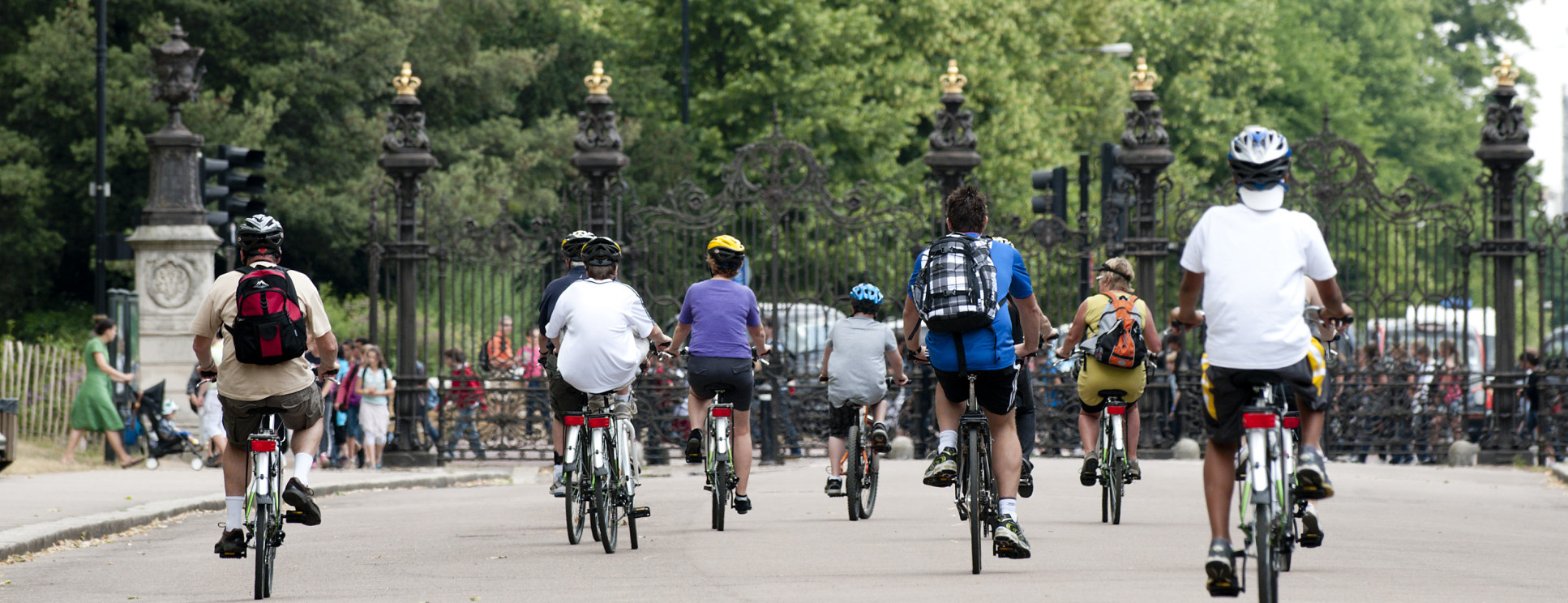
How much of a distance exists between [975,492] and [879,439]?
3.62 m

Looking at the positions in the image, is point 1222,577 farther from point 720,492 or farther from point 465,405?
point 465,405

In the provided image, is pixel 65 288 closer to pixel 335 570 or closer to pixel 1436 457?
pixel 1436 457

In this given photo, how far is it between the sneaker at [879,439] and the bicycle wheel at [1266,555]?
215 inches

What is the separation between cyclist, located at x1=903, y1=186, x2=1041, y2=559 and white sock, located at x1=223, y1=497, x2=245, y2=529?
117 inches

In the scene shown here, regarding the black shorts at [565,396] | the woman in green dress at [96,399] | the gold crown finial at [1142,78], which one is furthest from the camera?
the gold crown finial at [1142,78]

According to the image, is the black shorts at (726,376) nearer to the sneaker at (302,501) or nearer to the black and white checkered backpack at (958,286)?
the black and white checkered backpack at (958,286)

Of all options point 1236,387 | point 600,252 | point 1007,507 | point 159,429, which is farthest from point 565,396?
point 159,429

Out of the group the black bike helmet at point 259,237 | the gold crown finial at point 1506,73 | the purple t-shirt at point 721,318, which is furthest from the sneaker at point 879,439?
the gold crown finial at point 1506,73

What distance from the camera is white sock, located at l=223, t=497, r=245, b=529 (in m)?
8.62

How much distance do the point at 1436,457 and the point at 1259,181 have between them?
44.7 ft

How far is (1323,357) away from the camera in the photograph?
27.8ft

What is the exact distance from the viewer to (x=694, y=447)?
1180 centimetres

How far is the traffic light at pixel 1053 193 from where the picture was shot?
21.1m

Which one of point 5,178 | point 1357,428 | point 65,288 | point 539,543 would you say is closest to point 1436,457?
point 1357,428
